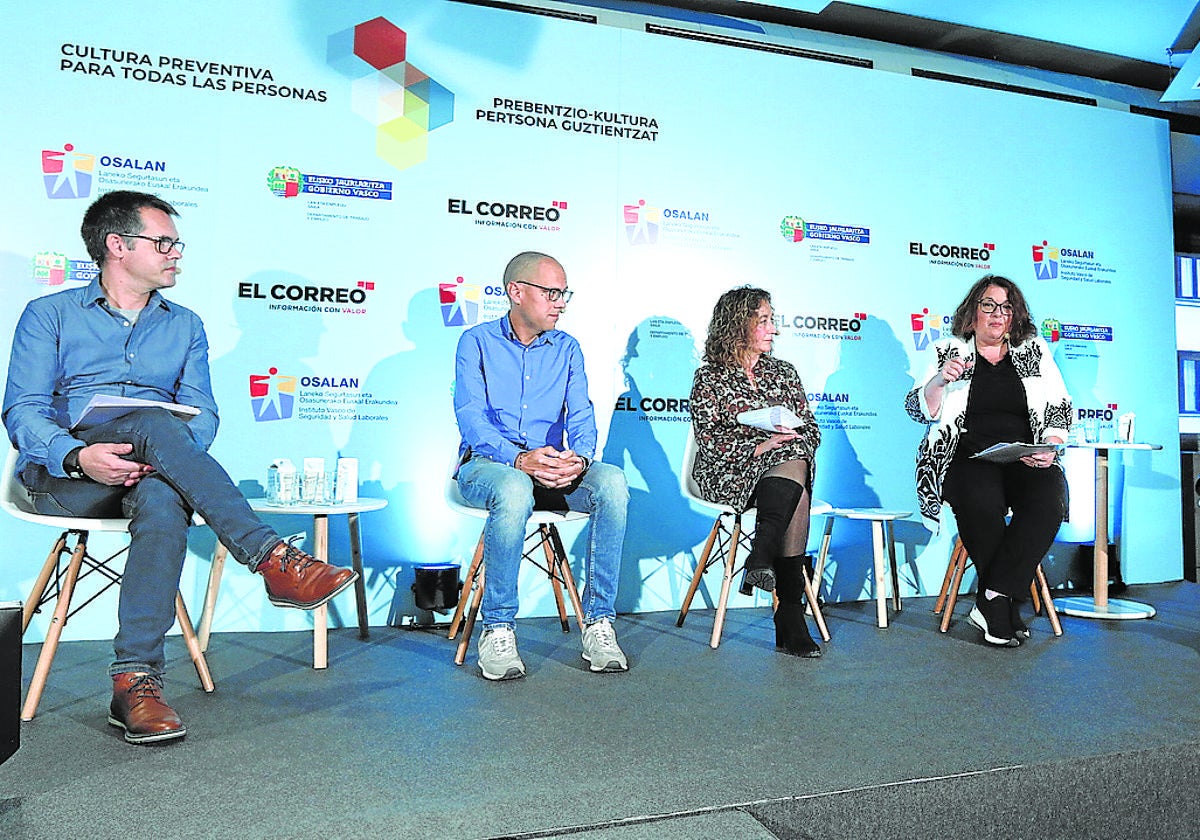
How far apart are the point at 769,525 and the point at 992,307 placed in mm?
1278

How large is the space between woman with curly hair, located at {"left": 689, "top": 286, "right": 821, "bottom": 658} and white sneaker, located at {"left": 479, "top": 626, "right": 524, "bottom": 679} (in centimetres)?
78

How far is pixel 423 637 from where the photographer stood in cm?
329

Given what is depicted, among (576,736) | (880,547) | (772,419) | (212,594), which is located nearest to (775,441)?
(772,419)

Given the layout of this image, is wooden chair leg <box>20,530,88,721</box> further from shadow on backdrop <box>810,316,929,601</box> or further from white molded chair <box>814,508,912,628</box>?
shadow on backdrop <box>810,316,929,601</box>

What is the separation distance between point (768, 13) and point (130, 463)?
12.7 ft

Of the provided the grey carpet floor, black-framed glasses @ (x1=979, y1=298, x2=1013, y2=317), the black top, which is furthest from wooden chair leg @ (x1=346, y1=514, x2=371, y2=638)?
black-framed glasses @ (x1=979, y1=298, x2=1013, y2=317)

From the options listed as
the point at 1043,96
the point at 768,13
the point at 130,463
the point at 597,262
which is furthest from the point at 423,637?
the point at 1043,96

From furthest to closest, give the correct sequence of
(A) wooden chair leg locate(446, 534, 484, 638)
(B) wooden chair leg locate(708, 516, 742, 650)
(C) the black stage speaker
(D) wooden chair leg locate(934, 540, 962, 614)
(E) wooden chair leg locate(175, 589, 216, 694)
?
(D) wooden chair leg locate(934, 540, 962, 614)
(B) wooden chair leg locate(708, 516, 742, 650)
(A) wooden chair leg locate(446, 534, 484, 638)
(E) wooden chair leg locate(175, 589, 216, 694)
(C) the black stage speaker

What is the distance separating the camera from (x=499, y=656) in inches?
104

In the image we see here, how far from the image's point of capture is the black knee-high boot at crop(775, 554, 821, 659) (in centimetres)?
302

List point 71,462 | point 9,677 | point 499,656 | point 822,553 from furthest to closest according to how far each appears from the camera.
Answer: point 822,553
point 499,656
point 71,462
point 9,677

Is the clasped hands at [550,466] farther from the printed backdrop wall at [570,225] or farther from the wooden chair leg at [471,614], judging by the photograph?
the printed backdrop wall at [570,225]

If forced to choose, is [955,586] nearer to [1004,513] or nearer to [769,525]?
[1004,513]

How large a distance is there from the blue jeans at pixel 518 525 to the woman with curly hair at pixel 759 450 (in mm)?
Result: 460
